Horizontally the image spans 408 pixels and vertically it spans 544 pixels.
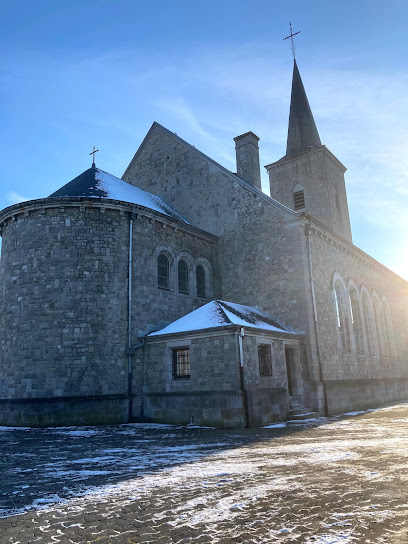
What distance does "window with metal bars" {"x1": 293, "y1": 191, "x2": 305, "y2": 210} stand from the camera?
30.3 m

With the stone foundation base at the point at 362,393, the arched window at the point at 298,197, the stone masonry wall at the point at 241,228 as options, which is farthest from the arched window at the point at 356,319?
the arched window at the point at 298,197

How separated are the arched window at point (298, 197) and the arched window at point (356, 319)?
832 cm

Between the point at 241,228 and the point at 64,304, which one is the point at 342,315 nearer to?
the point at 241,228

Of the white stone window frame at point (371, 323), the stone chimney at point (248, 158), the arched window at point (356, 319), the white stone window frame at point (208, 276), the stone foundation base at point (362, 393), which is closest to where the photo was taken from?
the stone foundation base at point (362, 393)

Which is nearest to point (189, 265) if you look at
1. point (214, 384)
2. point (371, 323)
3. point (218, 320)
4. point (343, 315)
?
point (218, 320)

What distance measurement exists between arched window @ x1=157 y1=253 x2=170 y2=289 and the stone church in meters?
0.07

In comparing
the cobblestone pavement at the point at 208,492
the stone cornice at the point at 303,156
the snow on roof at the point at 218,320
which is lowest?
the cobblestone pavement at the point at 208,492

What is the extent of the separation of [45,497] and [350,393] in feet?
56.8

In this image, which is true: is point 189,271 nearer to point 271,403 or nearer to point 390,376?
point 271,403

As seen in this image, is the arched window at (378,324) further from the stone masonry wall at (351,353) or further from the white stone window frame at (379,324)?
the stone masonry wall at (351,353)

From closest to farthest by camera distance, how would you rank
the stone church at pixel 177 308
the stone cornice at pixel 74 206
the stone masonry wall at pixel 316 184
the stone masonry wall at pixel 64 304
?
the stone church at pixel 177 308, the stone masonry wall at pixel 64 304, the stone cornice at pixel 74 206, the stone masonry wall at pixel 316 184

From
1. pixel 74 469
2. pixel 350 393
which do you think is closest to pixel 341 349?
pixel 350 393

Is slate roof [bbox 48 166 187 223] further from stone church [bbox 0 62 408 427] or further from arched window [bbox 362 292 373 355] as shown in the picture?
arched window [bbox 362 292 373 355]

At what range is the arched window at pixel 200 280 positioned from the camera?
20688mm
